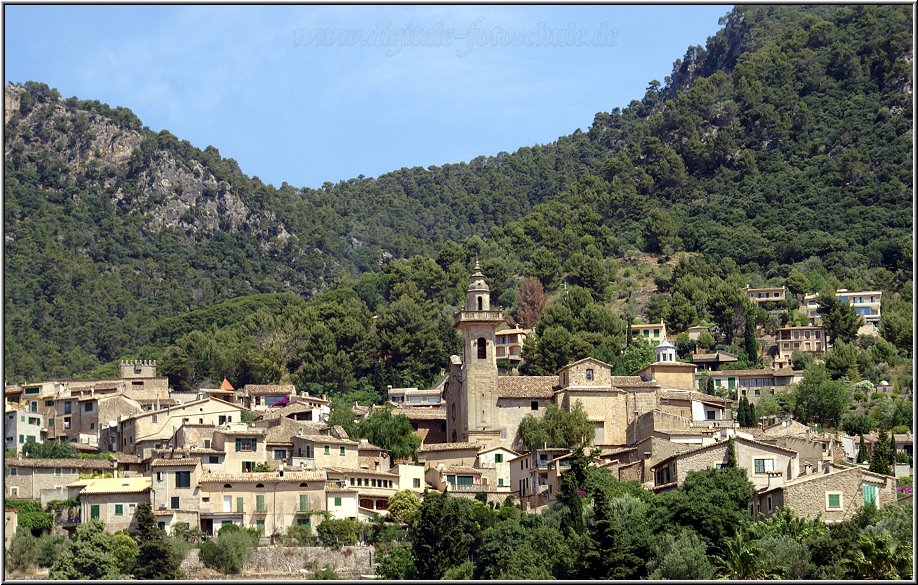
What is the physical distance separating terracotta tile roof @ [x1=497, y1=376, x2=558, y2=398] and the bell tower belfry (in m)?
0.66

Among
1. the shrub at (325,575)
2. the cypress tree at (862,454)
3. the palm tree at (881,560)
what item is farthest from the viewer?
the cypress tree at (862,454)

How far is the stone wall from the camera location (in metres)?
56.3

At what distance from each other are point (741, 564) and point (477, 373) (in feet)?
86.8

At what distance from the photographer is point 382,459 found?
68250 millimetres

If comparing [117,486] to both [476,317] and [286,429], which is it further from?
[476,317]

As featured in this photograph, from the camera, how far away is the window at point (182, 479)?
59594mm

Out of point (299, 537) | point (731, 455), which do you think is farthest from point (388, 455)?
point (731, 455)

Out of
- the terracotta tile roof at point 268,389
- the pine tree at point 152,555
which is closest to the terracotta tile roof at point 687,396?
the terracotta tile roof at point 268,389

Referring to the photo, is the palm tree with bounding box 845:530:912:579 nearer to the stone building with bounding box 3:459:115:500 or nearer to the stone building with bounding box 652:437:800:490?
the stone building with bounding box 652:437:800:490

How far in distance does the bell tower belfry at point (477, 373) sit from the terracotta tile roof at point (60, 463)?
618 inches

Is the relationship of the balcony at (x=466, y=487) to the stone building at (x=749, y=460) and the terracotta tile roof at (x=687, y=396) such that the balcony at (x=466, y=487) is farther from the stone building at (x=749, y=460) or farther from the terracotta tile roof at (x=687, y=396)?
the terracotta tile roof at (x=687, y=396)

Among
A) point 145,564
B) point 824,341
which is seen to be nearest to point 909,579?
point 145,564

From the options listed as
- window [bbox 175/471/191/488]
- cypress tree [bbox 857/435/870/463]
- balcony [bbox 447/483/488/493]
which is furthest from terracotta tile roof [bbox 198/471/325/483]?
cypress tree [bbox 857/435/870/463]

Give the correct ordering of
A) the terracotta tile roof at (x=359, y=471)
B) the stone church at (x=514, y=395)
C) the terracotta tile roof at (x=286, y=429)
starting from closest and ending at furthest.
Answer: the terracotta tile roof at (x=359, y=471)
the terracotta tile roof at (x=286, y=429)
the stone church at (x=514, y=395)
